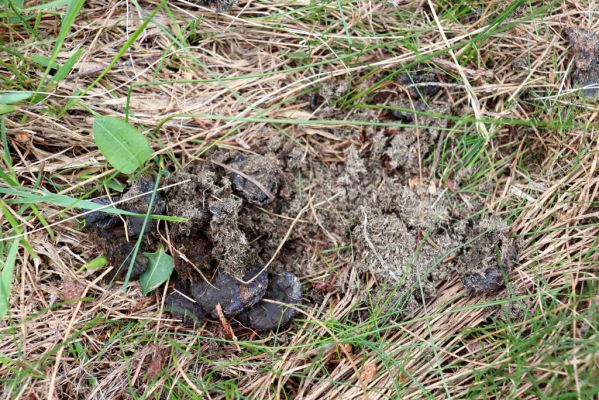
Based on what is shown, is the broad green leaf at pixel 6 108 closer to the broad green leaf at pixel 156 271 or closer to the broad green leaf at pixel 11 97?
the broad green leaf at pixel 11 97

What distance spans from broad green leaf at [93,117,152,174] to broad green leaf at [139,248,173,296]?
1.27 feet

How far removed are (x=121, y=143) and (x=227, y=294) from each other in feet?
2.53

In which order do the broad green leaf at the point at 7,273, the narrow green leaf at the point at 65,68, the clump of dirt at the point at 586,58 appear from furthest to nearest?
the clump of dirt at the point at 586,58, the narrow green leaf at the point at 65,68, the broad green leaf at the point at 7,273

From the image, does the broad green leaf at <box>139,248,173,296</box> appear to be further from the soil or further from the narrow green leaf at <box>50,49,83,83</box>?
the narrow green leaf at <box>50,49,83,83</box>

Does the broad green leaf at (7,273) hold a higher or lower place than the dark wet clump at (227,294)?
higher

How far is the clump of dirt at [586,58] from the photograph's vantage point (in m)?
2.25

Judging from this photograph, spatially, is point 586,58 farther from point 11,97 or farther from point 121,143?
point 11,97

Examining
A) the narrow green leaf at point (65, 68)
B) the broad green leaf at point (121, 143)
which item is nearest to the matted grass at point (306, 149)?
the narrow green leaf at point (65, 68)

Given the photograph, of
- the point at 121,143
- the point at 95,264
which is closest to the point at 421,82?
the point at 121,143

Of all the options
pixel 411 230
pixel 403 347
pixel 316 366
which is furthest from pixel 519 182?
pixel 316 366

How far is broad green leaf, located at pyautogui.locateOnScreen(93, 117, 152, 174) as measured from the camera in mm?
2037

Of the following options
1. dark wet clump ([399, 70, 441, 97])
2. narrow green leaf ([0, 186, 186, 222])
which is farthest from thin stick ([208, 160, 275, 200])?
dark wet clump ([399, 70, 441, 97])

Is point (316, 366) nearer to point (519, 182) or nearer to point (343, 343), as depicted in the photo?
point (343, 343)

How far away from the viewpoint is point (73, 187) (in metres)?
2.12
